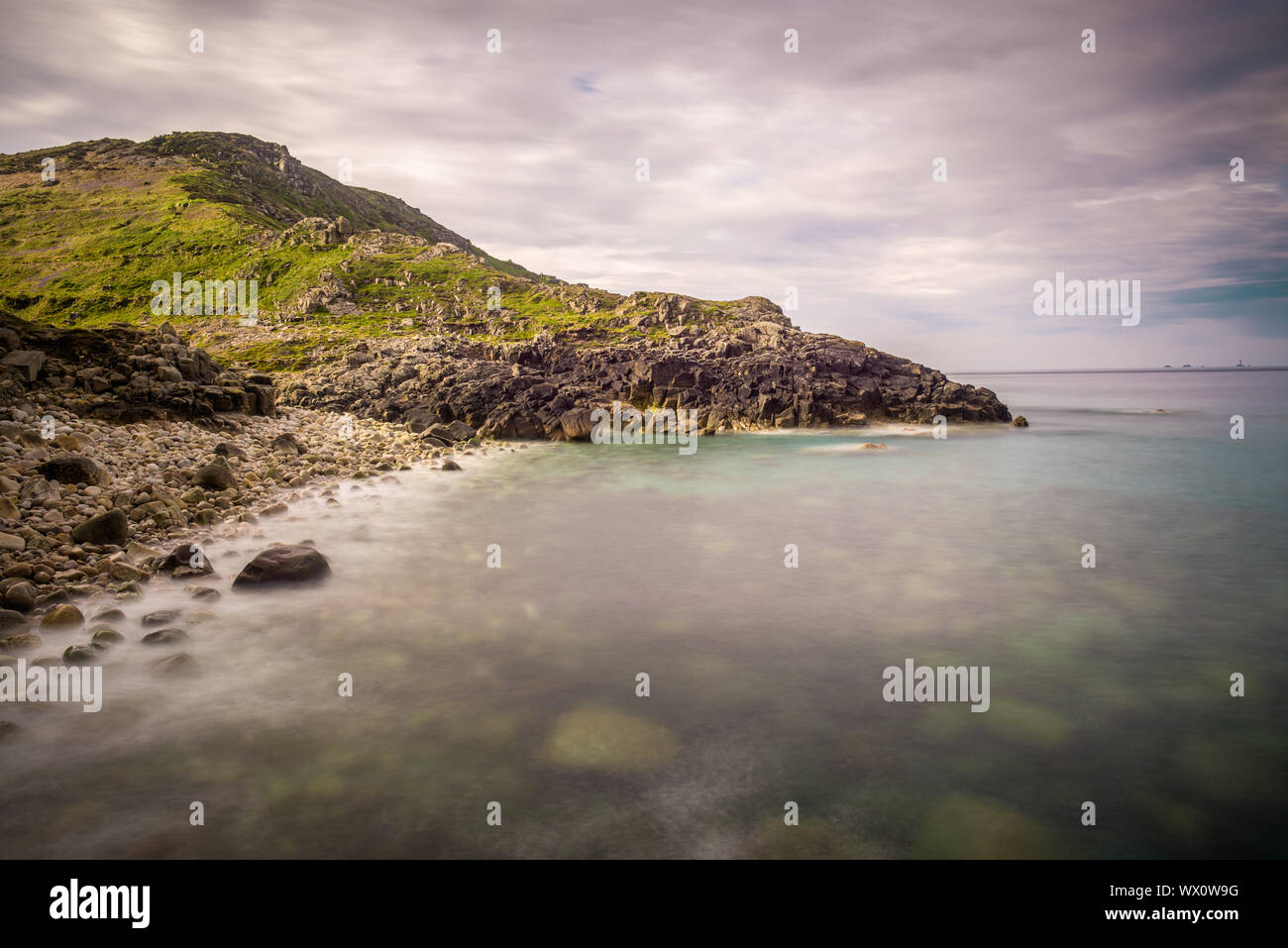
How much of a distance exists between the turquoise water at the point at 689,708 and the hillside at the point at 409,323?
102 ft

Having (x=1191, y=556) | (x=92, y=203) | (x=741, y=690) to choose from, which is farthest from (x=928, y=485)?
(x=92, y=203)

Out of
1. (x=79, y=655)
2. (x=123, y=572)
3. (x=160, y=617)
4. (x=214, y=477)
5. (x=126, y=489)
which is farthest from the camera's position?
(x=214, y=477)

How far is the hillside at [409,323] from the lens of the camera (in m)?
49.0

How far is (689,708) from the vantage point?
26.3 feet

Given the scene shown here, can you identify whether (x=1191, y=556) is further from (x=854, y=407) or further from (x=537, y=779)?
(x=854, y=407)

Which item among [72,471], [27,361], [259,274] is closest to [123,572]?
[72,471]

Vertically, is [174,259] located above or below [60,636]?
above

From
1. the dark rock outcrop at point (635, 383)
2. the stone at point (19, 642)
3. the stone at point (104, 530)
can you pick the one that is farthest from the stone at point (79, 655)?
the dark rock outcrop at point (635, 383)

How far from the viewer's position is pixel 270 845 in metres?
5.48

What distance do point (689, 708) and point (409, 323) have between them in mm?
73212

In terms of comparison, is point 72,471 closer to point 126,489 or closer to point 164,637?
point 126,489

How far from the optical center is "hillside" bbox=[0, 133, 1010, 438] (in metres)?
49.0

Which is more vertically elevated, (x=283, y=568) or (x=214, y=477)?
(x=214, y=477)

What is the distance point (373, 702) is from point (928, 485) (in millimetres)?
24242
